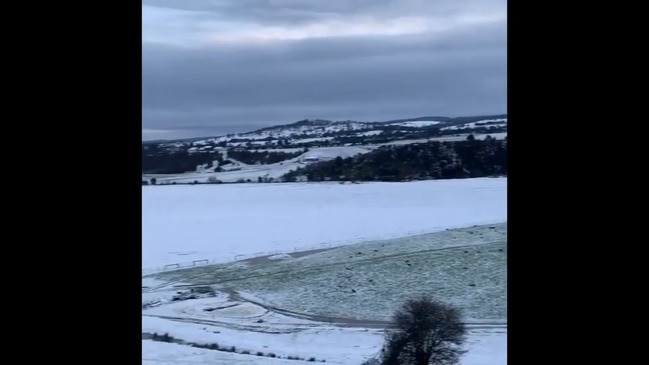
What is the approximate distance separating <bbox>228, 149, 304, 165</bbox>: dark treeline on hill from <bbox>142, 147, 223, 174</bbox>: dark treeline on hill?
5 cm

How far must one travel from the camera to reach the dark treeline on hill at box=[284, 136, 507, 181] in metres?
1.78

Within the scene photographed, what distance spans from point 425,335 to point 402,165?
0.47 metres

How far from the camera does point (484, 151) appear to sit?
62.1 inches

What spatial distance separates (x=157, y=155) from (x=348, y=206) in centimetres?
67

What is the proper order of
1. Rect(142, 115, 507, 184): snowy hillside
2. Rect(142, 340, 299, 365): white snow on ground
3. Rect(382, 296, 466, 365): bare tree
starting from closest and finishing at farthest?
Rect(142, 340, 299, 365): white snow on ground, Rect(382, 296, 466, 365): bare tree, Rect(142, 115, 507, 184): snowy hillside

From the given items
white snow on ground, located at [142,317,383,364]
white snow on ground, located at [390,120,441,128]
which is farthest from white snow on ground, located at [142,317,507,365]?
white snow on ground, located at [390,120,441,128]

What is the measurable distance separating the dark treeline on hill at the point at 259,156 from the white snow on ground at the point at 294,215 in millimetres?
81

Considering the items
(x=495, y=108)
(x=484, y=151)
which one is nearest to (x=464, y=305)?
(x=484, y=151)

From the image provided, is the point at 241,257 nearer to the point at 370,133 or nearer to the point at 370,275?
the point at 370,275

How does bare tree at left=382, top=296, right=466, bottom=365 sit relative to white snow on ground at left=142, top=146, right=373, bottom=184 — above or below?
below

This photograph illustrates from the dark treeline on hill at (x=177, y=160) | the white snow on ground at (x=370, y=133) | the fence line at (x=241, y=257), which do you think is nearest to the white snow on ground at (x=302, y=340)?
the fence line at (x=241, y=257)

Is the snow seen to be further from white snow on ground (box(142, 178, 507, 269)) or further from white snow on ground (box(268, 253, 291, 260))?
white snow on ground (box(268, 253, 291, 260))
